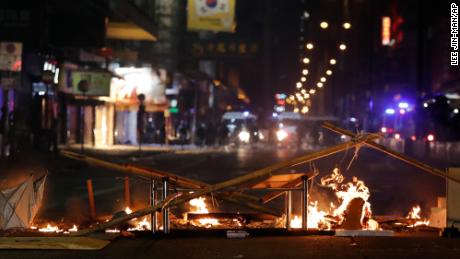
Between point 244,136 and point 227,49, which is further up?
point 227,49

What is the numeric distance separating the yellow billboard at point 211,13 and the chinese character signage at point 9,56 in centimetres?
1868

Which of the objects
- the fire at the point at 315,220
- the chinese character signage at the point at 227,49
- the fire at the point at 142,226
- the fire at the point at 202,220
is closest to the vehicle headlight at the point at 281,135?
the chinese character signage at the point at 227,49

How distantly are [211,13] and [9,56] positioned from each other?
19.7 metres

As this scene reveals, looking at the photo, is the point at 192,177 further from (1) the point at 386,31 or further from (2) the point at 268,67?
(2) the point at 268,67

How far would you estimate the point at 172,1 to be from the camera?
218 feet

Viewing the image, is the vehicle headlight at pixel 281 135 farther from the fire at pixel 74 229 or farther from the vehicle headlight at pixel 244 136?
the fire at pixel 74 229

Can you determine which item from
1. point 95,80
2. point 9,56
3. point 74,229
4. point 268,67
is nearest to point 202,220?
point 74,229

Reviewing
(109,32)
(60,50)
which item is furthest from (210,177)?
(109,32)

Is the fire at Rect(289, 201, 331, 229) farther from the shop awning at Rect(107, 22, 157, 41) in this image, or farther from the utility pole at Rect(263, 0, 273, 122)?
the utility pole at Rect(263, 0, 273, 122)

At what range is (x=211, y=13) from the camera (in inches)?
1748

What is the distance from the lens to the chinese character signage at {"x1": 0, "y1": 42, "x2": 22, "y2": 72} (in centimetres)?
2609

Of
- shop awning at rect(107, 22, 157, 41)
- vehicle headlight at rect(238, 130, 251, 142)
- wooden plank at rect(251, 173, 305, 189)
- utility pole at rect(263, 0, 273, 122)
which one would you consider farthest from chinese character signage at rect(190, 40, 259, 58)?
utility pole at rect(263, 0, 273, 122)

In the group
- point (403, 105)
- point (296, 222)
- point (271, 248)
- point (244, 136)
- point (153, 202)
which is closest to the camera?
point (271, 248)

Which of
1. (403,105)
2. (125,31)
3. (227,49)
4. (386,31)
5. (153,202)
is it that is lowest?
(153,202)
